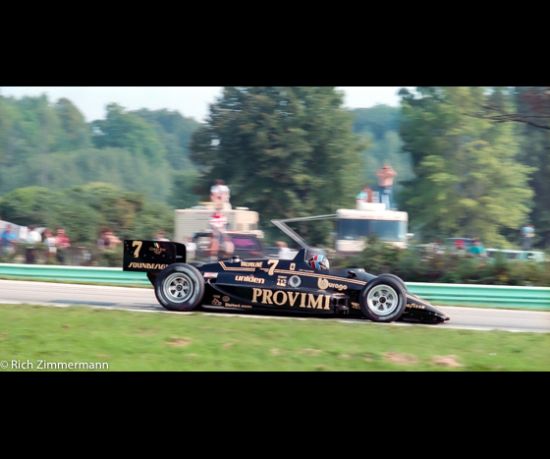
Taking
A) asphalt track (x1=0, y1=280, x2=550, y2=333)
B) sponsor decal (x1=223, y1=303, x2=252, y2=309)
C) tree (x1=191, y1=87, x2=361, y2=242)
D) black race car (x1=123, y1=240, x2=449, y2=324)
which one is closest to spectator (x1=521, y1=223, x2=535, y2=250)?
asphalt track (x1=0, y1=280, x2=550, y2=333)

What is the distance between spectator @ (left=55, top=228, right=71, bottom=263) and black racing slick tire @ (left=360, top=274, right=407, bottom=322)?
888 centimetres

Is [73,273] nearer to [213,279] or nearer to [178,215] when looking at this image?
[178,215]

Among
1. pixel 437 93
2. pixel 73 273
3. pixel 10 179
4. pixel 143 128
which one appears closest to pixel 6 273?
pixel 73 273

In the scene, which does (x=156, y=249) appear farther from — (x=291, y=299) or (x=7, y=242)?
(x=7, y=242)

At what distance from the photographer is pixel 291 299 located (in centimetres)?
1077

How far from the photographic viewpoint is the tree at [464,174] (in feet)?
55.7

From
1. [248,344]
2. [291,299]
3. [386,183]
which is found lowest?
[248,344]

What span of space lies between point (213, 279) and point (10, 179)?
34.1ft

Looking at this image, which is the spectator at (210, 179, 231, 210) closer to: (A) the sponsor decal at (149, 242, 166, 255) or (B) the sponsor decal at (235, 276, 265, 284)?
(A) the sponsor decal at (149, 242, 166, 255)

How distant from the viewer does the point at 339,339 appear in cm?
940

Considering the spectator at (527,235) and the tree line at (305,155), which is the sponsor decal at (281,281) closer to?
the tree line at (305,155)

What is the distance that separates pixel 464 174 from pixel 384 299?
7683 millimetres

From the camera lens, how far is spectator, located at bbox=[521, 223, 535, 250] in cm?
1638

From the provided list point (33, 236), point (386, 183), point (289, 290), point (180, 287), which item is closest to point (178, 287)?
point (180, 287)
